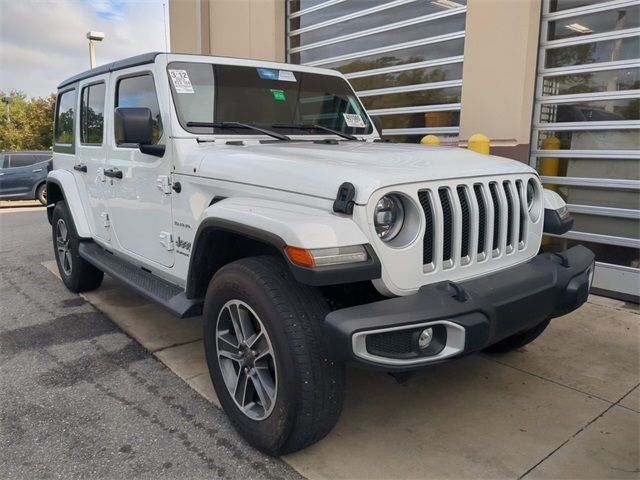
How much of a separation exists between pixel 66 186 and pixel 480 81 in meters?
4.42

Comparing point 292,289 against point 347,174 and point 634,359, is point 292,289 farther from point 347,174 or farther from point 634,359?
point 634,359

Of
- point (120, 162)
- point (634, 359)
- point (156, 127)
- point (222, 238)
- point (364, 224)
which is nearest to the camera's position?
point (364, 224)

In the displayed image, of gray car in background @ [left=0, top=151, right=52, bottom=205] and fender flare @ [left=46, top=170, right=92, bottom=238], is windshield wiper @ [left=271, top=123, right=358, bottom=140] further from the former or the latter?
gray car in background @ [left=0, top=151, right=52, bottom=205]

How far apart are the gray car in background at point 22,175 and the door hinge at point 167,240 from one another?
39.2 ft

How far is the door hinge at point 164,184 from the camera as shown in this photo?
130 inches

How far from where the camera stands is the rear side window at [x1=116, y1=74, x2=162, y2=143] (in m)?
3.42

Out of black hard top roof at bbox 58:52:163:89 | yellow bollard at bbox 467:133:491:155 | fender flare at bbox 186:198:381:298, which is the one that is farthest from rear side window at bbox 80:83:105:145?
yellow bollard at bbox 467:133:491:155

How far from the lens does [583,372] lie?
3.49 metres

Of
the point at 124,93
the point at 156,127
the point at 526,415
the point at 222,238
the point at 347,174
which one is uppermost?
the point at 124,93

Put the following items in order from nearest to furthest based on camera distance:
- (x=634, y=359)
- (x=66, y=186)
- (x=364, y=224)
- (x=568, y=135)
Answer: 1. (x=364, y=224)
2. (x=634, y=359)
3. (x=66, y=186)
4. (x=568, y=135)

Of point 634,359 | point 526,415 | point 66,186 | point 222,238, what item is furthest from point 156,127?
point 634,359

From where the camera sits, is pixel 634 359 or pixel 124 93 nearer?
pixel 634 359

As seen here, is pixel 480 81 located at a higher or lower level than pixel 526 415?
higher

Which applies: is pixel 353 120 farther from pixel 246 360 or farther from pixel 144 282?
pixel 246 360
